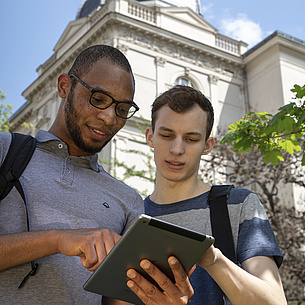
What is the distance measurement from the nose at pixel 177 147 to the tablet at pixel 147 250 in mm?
1182

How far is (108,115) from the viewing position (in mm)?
2260

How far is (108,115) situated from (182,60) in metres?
20.6

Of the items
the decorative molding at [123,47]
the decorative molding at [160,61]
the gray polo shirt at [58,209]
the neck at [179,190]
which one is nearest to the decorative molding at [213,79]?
the decorative molding at [160,61]

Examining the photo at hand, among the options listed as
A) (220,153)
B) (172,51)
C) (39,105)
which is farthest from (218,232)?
(39,105)

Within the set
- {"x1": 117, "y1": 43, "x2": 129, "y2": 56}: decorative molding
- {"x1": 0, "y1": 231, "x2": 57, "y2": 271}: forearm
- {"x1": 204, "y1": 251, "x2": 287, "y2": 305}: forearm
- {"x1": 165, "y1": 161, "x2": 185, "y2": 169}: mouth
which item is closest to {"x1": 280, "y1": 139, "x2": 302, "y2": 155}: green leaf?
{"x1": 165, "y1": 161, "x2": 185, "y2": 169}: mouth

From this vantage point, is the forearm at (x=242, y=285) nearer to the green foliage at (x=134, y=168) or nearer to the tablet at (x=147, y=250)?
the tablet at (x=147, y=250)

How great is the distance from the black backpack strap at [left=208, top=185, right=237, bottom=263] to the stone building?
16025mm

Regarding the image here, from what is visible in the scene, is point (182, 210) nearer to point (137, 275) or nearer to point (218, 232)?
point (218, 232)

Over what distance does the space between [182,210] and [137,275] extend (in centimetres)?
114

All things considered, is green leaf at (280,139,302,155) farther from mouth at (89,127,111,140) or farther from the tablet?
the tablet

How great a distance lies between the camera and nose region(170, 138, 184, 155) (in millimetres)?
2830

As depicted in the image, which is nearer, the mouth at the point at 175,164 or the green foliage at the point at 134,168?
the mouth at the point at 175,164

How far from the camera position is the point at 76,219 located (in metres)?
2.00

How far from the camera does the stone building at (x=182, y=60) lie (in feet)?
68.1
